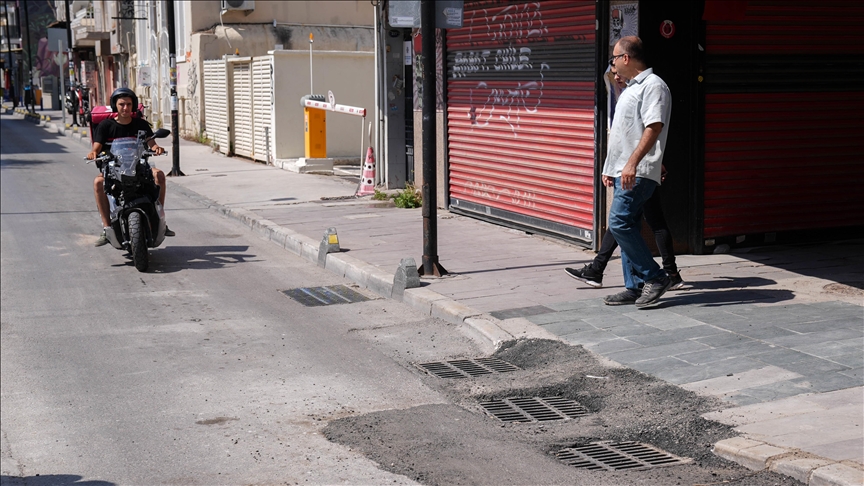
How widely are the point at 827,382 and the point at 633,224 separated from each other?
2.11 meters

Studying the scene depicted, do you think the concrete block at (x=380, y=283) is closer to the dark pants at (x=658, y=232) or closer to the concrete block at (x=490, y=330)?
the concrete block at (x=490, y=330)

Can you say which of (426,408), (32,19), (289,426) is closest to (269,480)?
(289,426)

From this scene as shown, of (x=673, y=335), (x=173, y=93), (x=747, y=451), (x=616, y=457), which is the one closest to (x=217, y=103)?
(x=173, y=93)

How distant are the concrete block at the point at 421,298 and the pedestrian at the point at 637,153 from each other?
153 centimetres

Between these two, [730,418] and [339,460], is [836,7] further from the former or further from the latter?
[339,460]

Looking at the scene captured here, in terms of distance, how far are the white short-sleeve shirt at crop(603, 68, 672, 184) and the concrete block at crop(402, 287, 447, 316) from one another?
1751 millimetres

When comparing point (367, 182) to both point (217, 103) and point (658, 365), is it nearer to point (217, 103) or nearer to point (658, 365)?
point (658, 365)

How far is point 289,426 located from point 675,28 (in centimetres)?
557

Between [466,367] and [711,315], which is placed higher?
[711,315]

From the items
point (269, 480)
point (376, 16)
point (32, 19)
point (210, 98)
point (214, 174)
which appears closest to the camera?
point (269, 480)

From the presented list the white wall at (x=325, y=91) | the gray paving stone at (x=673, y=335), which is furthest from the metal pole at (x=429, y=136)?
the white wall at (x=325, y=91)

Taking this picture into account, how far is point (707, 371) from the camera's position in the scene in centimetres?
578

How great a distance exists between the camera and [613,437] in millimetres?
5043

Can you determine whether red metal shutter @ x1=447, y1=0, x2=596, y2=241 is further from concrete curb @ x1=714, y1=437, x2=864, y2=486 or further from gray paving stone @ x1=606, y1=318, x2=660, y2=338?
concrete curb @ x1=714, y1=437, x2=864, y2=486
